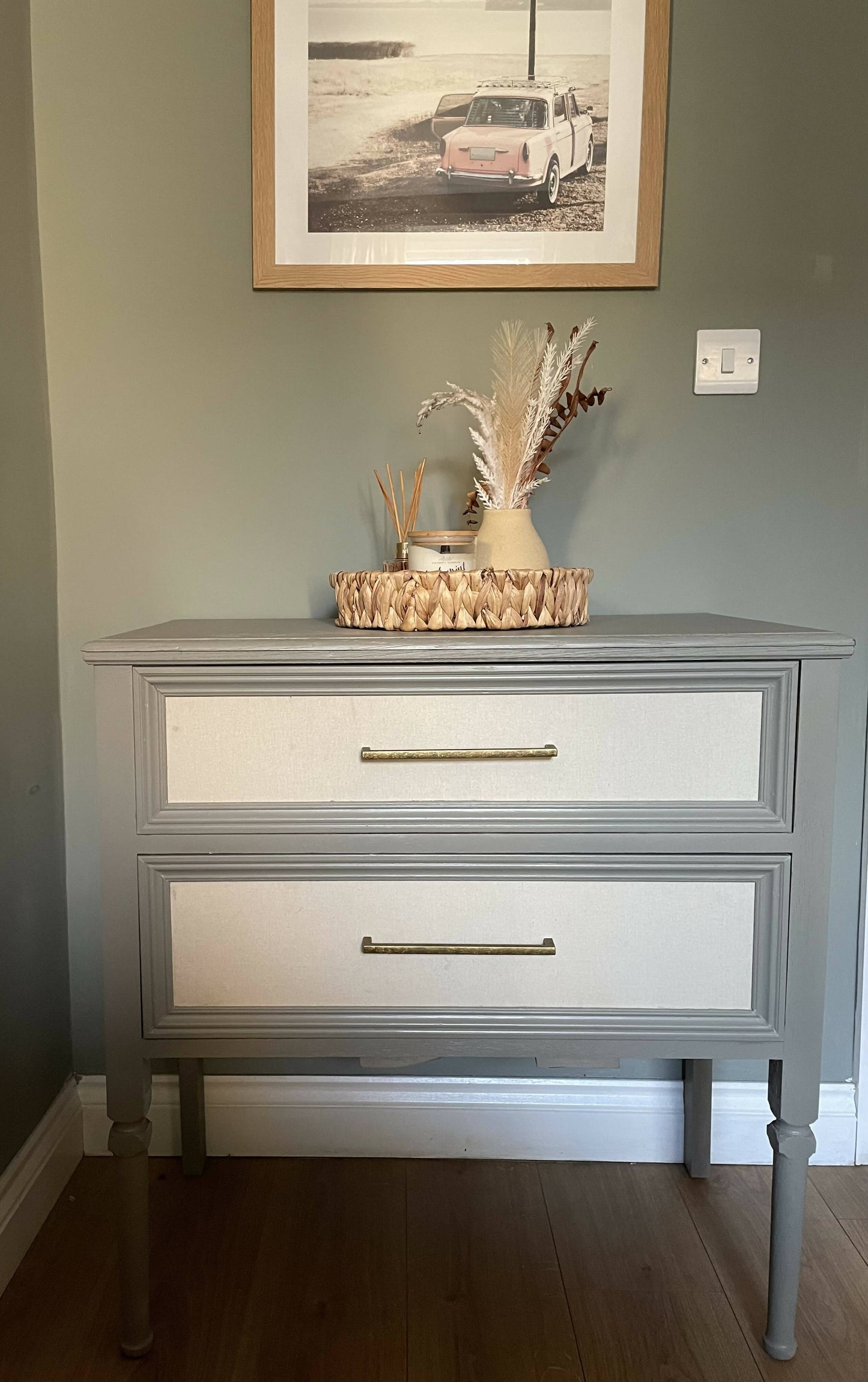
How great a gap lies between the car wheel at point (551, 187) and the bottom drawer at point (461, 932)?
1.02 metres

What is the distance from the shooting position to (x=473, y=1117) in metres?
1.45

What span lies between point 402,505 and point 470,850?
581mm

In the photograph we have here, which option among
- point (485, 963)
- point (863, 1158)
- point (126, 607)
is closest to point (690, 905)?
point (485, 963)

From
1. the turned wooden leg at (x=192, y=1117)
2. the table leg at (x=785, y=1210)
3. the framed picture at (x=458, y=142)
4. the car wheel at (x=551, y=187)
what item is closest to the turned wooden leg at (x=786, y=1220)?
the table leg at (x=785, y=1210)

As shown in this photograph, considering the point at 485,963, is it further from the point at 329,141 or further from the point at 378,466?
the point at 329,141

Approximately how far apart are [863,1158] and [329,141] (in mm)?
1898

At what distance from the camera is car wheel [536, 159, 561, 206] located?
1.33 m

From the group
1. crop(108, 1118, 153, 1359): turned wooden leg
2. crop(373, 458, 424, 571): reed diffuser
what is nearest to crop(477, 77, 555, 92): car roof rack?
crop(373, 458, 424, 571): reed diffuser

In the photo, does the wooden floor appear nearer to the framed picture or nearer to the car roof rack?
the framed picture

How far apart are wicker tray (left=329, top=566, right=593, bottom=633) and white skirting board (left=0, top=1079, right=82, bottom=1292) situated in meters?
0.97

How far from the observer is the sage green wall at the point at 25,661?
1.24 metres

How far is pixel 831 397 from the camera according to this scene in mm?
1385

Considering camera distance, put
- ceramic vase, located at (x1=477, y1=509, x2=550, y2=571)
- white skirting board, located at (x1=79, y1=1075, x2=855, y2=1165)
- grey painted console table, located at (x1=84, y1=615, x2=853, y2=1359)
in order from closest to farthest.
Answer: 1. grey painted console table, located at (x1=84, y1=615, x2=853, y2=1359)
2. ceramic vase, located at (x1=477, y1=509, x2=550, y2=571)
3. white skirting board, located at (x1=79, y1=1075, x2=855, y2=1165)

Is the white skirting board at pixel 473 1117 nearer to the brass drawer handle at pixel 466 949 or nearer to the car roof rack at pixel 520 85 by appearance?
the brass drawer handle at pixel 466 949
